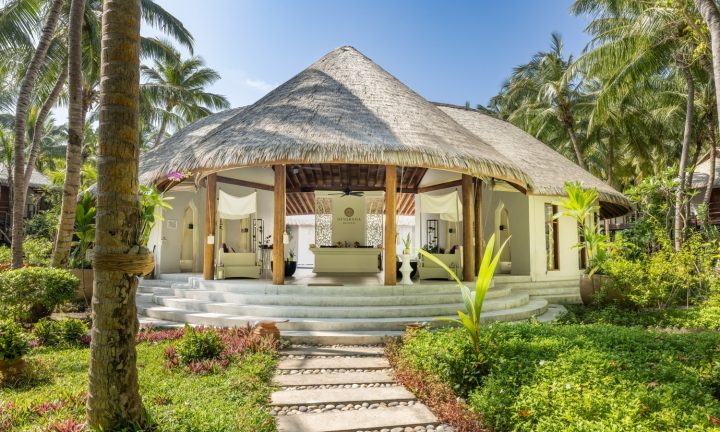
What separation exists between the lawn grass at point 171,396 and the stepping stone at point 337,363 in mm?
264

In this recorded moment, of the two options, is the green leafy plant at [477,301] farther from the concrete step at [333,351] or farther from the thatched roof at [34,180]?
the thatched roof at [34,180]

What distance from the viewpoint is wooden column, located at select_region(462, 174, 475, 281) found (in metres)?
9.36

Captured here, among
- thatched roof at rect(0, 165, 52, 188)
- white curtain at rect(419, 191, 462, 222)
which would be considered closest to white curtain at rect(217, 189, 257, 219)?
white curtain at rect(419, 191, 462, 222)

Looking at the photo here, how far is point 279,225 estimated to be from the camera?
8172 mm

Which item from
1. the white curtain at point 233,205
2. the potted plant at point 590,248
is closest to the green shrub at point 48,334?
the white curtain at point 233,205

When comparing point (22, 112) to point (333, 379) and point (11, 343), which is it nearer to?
point (11, 343)

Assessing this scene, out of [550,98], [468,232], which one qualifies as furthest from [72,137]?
[550,98]

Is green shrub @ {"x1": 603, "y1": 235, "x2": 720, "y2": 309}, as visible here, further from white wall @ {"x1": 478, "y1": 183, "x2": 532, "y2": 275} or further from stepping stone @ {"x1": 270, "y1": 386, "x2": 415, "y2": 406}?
stepping stone @ {"x1": 270, "y1": 386, "x2": 415, "y2": 406}

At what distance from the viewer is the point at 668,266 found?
26.3 ft

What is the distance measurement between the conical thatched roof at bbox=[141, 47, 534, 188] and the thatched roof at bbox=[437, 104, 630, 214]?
301cm

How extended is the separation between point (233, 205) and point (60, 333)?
549 centimetres

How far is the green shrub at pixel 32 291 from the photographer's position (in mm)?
6559

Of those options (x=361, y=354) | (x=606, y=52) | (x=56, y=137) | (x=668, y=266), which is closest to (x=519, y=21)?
(x=606, y=52)

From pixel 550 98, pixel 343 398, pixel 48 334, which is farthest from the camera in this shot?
pixel 550 98
